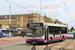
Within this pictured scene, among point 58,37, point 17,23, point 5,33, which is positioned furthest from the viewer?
point 17,23

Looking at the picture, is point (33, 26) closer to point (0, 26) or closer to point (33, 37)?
point (33, 37)

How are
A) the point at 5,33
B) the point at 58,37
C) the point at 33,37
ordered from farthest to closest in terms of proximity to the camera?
the point at 5,33 < the point at 58,37 < the point at 33,37

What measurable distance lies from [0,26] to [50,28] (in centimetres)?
7135

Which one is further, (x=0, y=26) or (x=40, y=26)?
(x=0, y=26)

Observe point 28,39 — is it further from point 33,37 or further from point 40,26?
point 40,26

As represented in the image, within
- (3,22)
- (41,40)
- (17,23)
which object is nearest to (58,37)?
(41,40)

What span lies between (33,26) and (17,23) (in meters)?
67.0

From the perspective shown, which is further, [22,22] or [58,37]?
[22,22]

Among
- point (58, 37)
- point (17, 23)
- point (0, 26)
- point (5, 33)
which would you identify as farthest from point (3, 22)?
point (58, 37)

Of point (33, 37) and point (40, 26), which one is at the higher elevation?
point (40, 26)

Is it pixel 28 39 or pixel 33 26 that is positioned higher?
pixel 33 26

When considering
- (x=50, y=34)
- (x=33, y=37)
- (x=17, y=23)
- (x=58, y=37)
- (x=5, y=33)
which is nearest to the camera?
(x=33, y=37)

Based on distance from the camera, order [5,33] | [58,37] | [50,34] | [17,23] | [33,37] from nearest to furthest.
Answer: [33,37] → [50,34] → [58,37] → [5,33] → [17,23]

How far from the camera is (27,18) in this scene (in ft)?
287
